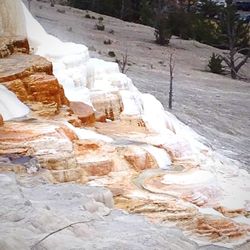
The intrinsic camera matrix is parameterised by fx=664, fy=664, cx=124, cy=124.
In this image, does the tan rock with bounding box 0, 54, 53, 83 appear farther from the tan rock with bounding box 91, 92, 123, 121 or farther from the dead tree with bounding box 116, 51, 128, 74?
the dead tree with bounding box 116, 51, 128, 74

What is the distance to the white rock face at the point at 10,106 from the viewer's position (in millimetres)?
6836

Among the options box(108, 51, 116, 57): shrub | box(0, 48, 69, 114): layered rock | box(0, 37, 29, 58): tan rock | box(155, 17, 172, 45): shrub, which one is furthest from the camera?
box(155, 17, 172, 45): shrub

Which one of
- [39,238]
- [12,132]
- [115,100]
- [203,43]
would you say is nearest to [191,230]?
[39,238]

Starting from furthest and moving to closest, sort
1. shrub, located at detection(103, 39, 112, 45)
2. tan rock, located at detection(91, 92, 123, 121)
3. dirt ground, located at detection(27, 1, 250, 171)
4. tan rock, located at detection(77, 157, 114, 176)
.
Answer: shrub, located at detection(103, 39, 112, 45) → dirt ground, located at detection(27, 1, 250, 171) → tan rock, located at detection(91, 92, 123, 121) → tan rock, located at detection(77, 157, 114, 176)

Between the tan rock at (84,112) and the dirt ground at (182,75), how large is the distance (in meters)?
1.90

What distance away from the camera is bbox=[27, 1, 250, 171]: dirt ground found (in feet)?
34.9

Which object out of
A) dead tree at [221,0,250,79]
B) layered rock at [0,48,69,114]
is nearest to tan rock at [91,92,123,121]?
layered rock at [0,48,69,114]

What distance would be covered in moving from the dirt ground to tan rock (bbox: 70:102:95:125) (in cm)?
190

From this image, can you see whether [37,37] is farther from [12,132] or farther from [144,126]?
[12,132]

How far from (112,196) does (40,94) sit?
2.44 metres

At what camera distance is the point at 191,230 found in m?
4.91

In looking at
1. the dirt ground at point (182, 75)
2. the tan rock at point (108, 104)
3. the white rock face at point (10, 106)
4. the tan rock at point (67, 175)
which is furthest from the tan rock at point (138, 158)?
the tan rock at point (108, 104)

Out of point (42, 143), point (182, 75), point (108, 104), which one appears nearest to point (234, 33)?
point (182, 75)

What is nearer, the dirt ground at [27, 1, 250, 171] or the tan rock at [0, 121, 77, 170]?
the tan rock at [0, 121, 77, 170]
